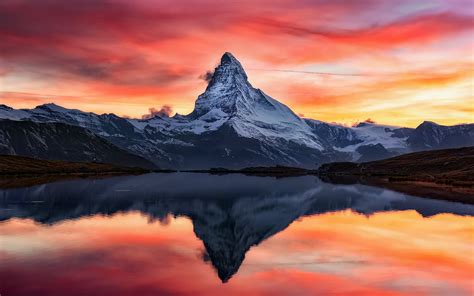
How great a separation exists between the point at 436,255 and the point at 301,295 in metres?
22.1

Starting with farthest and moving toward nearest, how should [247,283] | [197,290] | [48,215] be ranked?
[48,215] < [247,283] < [197,290]

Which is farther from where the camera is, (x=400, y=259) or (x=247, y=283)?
(x=400, y=259)

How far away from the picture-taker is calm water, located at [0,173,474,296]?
40.3 m

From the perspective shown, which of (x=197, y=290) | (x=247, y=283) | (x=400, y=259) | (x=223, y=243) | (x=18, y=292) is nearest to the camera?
(x=18, y=292)

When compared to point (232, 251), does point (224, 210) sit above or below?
above

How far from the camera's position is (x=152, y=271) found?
45031 millimetres

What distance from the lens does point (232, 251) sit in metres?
58.8

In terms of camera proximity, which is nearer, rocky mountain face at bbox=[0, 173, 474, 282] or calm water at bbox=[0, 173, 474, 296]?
calm water at bbox=[0, 173, 474, 296]

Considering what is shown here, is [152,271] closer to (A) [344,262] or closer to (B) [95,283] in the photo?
(B) [95,283]

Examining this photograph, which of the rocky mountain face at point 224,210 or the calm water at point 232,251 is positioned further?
→ the rocky mountain face at point 224,210

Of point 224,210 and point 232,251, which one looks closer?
point 232,251

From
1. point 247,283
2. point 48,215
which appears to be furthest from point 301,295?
point 48,215

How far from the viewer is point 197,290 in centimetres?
3959

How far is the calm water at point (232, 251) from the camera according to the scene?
4034 centimetres
